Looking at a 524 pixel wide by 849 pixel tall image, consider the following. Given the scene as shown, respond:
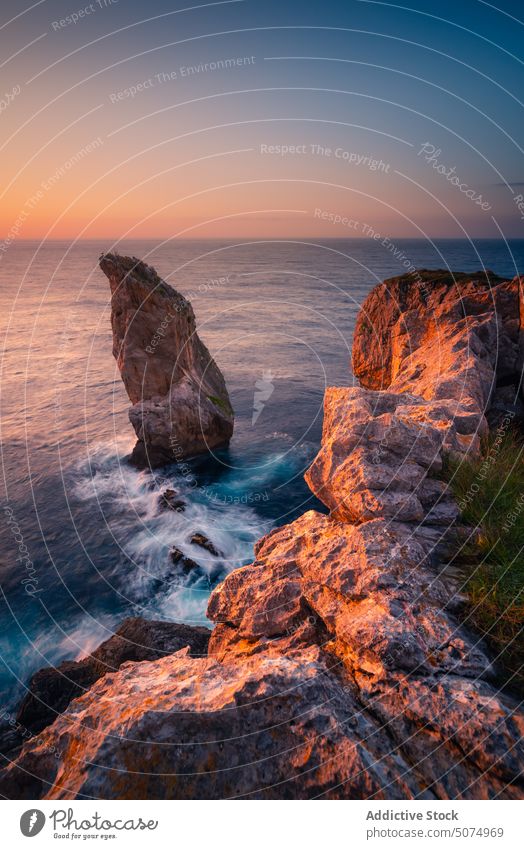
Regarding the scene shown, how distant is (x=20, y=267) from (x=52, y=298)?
81.7 meters

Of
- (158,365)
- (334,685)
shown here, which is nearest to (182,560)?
(158,365)

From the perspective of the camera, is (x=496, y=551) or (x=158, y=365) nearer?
(x=496, y=551)

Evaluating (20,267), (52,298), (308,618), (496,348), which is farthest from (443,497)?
(20,267)

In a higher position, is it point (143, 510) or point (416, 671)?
point (416, 671)

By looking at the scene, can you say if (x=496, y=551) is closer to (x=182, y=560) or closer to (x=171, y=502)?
(x=182, y=560)

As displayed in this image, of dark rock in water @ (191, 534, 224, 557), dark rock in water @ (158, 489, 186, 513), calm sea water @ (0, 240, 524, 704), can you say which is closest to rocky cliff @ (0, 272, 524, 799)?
calm sea water @ (0, 240, 524, 704)

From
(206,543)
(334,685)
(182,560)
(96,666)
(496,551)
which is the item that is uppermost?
(496,551)

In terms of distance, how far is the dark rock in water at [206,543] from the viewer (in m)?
20.2

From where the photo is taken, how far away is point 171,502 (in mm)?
24594

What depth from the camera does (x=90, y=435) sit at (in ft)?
111

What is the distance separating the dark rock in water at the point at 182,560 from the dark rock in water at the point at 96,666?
8.11 meters

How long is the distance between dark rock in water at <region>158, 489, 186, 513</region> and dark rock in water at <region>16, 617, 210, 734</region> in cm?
1303
